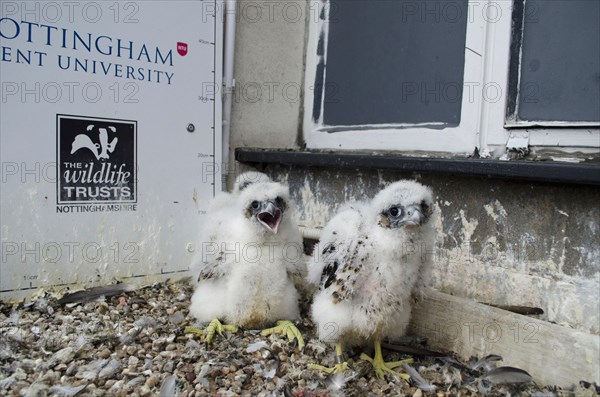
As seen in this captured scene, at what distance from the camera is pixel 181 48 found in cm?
329

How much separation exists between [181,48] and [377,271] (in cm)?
211

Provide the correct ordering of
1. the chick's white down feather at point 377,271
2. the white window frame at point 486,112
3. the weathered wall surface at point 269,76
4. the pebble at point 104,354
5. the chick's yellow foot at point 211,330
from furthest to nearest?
the weathered wall surface at point 269,76, the chick's yellow foot at point 211,330, the white window frame at point 486,112, the pebble at point 104,354, the chick's white down feather at point 377,271

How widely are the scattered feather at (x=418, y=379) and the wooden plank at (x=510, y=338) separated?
0.32m

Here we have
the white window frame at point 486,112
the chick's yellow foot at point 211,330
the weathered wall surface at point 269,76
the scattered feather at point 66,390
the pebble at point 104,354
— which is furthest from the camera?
the weathered wall surface at point 269,76

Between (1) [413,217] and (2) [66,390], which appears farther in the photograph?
(1) [413,217]

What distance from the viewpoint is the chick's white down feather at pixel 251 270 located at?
8.50ft

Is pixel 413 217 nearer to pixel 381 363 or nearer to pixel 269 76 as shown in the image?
pixel 381 363

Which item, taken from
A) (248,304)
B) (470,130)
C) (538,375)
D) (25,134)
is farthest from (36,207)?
(538,375)

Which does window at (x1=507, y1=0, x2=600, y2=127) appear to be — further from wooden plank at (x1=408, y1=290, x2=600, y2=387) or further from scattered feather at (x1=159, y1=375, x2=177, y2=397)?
scattered feather at (x1=159, y1=375, x2=177, y2=397)

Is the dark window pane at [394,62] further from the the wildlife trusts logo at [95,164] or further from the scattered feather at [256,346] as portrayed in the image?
the scattered feather at [256,346]

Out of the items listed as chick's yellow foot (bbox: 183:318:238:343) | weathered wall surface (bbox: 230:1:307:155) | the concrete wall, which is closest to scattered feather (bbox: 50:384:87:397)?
chick's yellow foot (bbox: 183:318:238:343)

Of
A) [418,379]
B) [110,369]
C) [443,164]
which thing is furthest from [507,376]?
[110,369]

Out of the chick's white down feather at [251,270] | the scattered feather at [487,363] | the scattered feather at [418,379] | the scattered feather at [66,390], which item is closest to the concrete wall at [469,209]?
the scattered feather at [487,363]

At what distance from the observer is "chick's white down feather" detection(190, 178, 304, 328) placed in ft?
8.50
